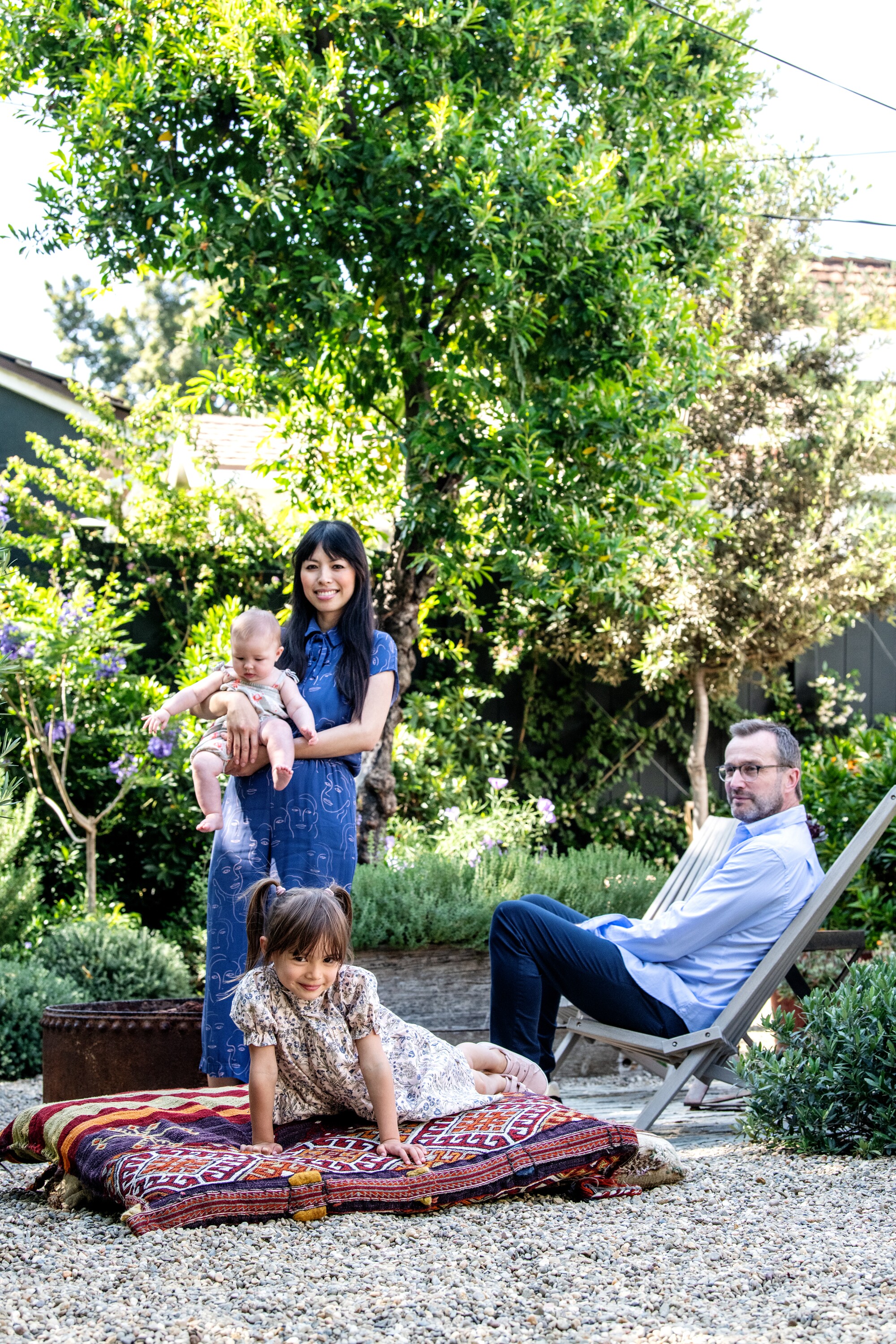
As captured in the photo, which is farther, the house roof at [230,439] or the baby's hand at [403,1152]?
the house roof at [230,439]

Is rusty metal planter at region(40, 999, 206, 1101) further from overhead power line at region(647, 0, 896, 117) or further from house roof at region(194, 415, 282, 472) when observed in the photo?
house roof at region(194, 415, 282, 472)

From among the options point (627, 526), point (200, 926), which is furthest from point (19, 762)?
point (627, 526)

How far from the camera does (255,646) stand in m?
3.20

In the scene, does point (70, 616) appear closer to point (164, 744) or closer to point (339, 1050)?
point (164, 744)

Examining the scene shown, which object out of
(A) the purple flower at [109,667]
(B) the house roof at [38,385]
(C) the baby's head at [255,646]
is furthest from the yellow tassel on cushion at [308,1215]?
(B) the house roof at [38,385]

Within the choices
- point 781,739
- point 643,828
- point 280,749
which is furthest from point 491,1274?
point 643,828

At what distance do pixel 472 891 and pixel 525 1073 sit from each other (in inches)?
72.6

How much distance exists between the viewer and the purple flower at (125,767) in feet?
20.9

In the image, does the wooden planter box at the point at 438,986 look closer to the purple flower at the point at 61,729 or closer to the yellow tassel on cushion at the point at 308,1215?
the purple flower at the point at 61,729

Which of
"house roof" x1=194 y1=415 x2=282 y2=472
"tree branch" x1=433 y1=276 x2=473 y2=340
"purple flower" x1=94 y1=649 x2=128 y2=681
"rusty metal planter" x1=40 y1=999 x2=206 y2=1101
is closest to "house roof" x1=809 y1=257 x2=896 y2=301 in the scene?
"tree branch" x1=433 y1=276 x2=473 y2=340

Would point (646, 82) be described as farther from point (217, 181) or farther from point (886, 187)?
point (886, 187)

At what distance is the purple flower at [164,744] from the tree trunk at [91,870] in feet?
1.57

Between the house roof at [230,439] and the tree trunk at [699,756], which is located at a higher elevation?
the house roof at [230,439]

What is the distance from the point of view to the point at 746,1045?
15.9 feet
